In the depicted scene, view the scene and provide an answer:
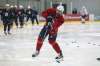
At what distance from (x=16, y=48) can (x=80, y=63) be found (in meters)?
4.59

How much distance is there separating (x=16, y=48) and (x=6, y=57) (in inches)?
106

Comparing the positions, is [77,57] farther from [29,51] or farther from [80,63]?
[29,51]

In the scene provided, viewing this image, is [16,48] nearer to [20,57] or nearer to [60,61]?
[20,57]

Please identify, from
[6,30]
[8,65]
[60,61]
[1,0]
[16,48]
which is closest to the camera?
[8,65]

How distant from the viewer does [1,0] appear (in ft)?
143

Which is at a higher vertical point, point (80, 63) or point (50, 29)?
point (50, 29)

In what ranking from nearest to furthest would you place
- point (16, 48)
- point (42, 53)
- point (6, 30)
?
point (42, 53)
point (16, 48)
point (6, 30)

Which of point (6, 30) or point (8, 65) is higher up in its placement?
point (8, 65)

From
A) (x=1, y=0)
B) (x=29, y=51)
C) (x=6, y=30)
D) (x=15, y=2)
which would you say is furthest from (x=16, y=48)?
(x=15, y=2)

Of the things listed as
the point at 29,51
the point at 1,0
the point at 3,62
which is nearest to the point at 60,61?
the point at 3,62

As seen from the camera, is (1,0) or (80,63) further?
(1,0)

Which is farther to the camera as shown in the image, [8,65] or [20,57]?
[20,57]

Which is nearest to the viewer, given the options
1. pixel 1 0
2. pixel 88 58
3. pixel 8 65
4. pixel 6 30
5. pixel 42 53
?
pixel 8 65

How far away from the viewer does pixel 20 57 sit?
492 inches
